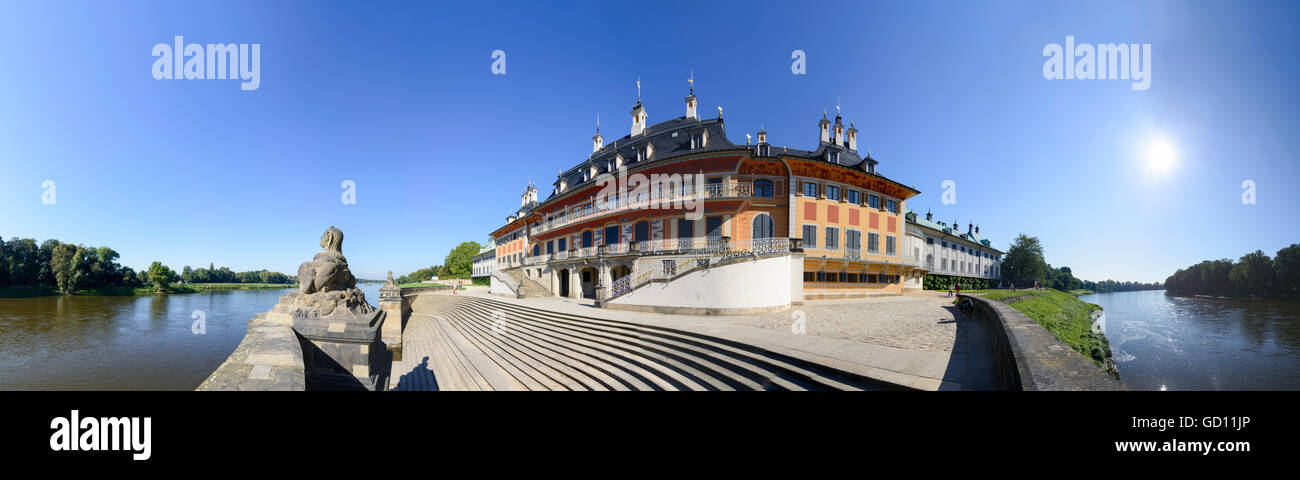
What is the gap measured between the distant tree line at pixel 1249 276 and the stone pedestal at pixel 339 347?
20.6 metres

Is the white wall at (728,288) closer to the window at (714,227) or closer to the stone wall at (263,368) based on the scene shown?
the window at (714,227)

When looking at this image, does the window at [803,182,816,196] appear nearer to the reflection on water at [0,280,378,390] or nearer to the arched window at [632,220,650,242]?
the arched window at [632,220,650,242]

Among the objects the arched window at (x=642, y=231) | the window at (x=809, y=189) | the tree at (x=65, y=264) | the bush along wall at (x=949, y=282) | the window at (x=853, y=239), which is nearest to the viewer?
the window at (x=809, y=189)

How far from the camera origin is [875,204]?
20203 millimetres

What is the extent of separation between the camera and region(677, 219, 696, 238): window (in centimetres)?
1712

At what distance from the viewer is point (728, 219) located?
55.4 ft

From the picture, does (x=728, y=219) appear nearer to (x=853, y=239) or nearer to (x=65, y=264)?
(x=853, y=239)

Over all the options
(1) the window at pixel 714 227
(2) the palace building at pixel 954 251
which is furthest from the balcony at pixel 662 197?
(2) the palace building at pixel 954 251

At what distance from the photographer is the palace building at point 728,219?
1659 cm

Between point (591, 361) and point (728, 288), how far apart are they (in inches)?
207

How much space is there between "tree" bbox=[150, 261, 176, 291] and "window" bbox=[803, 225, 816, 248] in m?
61.5
